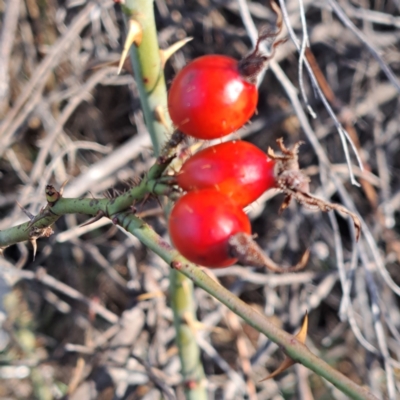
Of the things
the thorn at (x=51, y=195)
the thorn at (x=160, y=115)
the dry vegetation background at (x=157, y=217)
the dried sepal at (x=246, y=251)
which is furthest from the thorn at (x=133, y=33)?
the dry vegetation background at (x=157, y=217)

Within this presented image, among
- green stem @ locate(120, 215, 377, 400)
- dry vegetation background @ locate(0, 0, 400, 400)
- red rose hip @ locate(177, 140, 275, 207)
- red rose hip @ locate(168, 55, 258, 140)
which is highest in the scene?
red rose hip @ locate(168, 55, 258, 140)

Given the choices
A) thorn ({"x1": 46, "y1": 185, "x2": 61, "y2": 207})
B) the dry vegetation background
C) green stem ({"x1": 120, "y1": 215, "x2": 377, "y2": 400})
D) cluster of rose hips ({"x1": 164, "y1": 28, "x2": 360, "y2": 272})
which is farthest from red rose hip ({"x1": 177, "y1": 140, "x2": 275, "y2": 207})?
the dry vegetation background

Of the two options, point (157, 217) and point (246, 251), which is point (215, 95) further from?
point (157, 217)

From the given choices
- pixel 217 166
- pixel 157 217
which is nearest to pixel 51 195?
pixel 217 166

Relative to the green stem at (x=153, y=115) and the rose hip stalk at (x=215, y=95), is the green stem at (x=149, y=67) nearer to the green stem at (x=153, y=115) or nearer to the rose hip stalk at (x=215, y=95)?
the green stem at (x=153, y=115)

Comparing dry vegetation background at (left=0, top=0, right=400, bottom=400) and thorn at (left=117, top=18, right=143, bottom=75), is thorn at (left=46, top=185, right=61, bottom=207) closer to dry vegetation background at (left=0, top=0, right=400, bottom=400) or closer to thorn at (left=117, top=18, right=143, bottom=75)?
thorn at (left=117, top=18, right=143, bottom=75)

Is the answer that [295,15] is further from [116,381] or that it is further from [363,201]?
[116,381]

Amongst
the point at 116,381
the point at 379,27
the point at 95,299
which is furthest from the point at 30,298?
the point at 379,27
